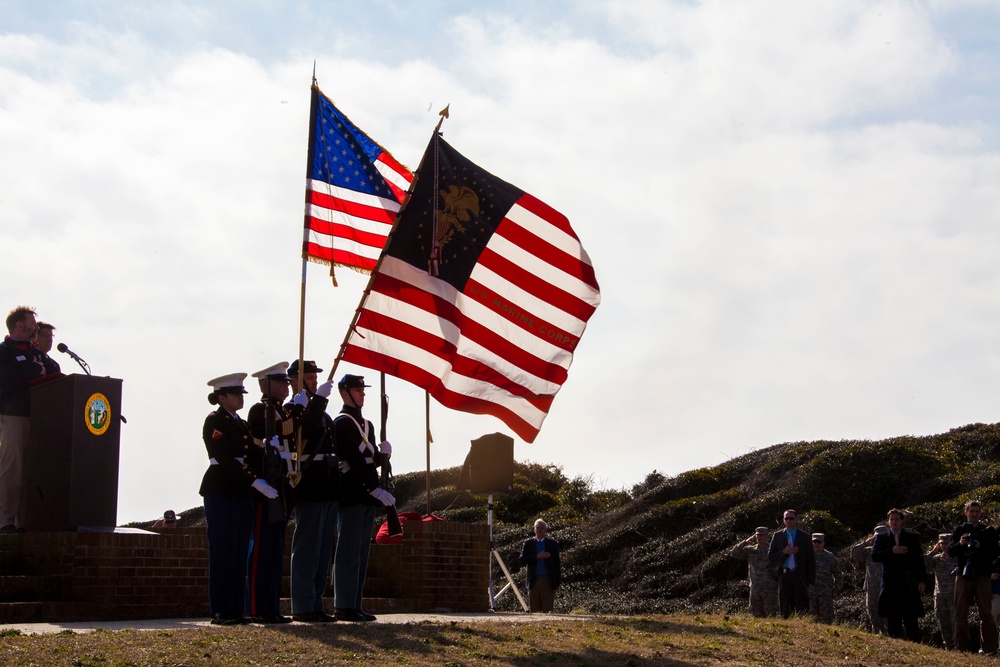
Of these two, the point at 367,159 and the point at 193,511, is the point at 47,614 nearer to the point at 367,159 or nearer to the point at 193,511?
the point at 367,159

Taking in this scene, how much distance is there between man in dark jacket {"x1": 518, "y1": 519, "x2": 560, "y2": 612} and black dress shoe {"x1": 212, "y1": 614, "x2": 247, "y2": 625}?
854 cm

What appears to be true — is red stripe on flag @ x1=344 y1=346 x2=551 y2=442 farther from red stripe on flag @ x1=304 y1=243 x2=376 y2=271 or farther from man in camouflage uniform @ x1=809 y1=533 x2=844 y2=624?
man in camouflage uniform @ x1=809 y1=533 x2=844 y2=624

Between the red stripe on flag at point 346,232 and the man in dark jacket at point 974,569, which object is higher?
the red stripe on flag at point 346,232

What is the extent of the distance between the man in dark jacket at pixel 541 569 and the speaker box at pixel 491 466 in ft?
6.05

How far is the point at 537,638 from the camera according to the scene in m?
9.05

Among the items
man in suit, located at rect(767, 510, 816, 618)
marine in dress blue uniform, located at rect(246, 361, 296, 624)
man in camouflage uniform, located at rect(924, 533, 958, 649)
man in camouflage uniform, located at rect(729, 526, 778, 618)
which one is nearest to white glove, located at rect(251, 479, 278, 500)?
marine in dress blue uniform, located at rect(246, 361, 296, 624)

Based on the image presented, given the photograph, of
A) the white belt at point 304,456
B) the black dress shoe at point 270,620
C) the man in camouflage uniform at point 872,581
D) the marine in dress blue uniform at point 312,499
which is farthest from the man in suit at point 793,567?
the black dress shoe at point 270,620

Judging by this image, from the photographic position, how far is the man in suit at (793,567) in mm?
15203

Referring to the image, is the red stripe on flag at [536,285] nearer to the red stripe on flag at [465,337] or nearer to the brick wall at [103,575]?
the red stripe on flag at [465,337]

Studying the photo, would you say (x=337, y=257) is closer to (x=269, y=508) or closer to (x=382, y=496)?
(x=382, y=496)

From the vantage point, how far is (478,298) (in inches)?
441

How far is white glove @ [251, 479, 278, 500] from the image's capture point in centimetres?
873

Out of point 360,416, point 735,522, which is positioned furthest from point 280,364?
point 735,522

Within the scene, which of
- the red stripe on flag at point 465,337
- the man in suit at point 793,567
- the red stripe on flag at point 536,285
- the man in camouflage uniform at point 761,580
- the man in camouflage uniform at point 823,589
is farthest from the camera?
the man in camouflage uniform at point 761,580
